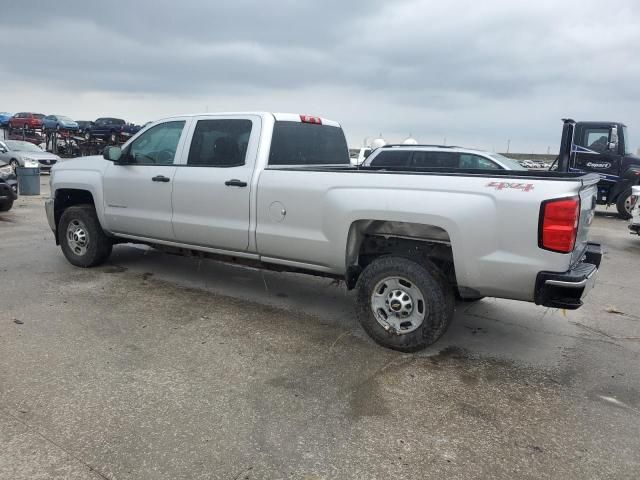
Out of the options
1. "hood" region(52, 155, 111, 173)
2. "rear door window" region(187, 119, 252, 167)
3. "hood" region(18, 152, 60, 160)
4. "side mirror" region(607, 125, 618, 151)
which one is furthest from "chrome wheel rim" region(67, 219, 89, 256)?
"hood" region(18, 152, 60, 160)

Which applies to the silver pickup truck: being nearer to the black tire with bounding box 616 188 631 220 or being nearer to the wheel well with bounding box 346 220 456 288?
the wheel well with bounding box 346 220 456 288

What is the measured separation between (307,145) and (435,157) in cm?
606

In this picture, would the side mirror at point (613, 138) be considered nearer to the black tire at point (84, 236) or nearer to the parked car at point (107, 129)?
the black tire at point (84, 236)

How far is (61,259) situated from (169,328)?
10.9 feet

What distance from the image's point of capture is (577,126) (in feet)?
47.3

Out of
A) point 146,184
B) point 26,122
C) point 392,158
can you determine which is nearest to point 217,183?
point 146,184

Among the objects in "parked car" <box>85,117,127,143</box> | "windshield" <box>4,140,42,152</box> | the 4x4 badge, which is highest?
"parked car" <box>85,117,127,143</box>

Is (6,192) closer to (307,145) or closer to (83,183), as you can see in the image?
(83,183)

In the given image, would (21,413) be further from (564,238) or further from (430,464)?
(564,238)

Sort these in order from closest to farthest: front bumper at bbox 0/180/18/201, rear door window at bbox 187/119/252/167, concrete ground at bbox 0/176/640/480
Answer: concrete ground at bbox 0/176/640/480, rear door window at bbox 187/119/252/167, front bumper at bbox 0/180/18/201

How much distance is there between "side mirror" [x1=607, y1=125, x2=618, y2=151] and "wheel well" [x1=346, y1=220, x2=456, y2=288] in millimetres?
12425

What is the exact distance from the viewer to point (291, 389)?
3467 millimetres

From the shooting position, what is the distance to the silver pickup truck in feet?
11.6

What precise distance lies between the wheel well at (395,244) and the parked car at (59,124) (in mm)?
33794
